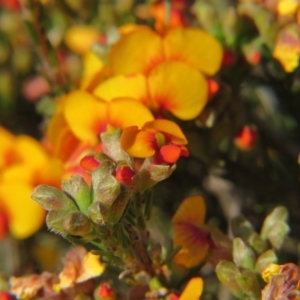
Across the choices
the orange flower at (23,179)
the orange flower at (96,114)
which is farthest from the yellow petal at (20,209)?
the orange flower at (96,114)

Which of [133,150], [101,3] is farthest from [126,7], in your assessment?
[133,150]

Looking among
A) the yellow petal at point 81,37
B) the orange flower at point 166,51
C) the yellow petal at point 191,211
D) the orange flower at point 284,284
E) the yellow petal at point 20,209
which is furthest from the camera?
the yellow petal at point 81,37

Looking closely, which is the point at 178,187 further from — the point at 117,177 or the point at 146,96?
the point at 117,177

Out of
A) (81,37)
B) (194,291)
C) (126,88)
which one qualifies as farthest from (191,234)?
(81,37)

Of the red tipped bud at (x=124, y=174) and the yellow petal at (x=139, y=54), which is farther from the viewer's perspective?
the yellow petal at (x=139, y=54)

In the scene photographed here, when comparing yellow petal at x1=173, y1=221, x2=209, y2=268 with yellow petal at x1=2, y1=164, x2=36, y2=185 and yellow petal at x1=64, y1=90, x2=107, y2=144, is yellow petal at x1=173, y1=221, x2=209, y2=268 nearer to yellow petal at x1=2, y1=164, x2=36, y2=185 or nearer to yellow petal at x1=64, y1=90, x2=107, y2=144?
yellow petal at x1=64, y1=90, x2=107, y2=144

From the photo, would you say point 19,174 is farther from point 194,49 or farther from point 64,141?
point 194,49

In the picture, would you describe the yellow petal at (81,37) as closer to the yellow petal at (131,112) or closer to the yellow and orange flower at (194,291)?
the yellow petal at (131,112)
